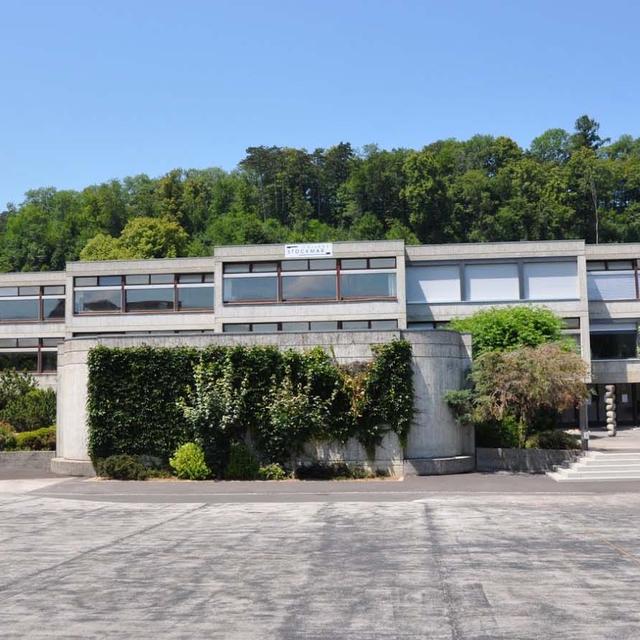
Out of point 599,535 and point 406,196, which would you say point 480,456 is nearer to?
point 599,535

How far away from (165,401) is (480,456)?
1013 cm

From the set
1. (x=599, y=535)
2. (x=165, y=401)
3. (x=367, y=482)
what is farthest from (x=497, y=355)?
(x=599, y=535)

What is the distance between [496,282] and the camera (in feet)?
138

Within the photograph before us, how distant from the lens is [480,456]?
27328mm

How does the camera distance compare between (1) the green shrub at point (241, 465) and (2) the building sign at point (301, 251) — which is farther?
(2) the building sign at point (301, 251)

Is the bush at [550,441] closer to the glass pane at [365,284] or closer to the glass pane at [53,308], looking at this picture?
the glass pane at [365,284]

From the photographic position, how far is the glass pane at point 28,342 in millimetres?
48156

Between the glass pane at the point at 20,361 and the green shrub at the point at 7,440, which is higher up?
the glass pane at the point at 20,361

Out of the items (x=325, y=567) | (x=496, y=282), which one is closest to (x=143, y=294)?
(x=496, y=282)

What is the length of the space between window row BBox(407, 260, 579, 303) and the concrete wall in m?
14.9

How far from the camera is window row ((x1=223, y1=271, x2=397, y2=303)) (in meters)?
41.6

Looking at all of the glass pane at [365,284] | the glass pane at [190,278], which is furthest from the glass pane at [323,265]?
the glass pane at [190,278]

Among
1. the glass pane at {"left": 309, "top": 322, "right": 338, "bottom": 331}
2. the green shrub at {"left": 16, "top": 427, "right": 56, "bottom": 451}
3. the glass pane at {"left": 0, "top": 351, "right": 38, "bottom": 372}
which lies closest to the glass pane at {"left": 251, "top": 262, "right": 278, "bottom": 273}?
the glass pane at {"left": 309, "top": 322, "right": 338, "bottom": 331}

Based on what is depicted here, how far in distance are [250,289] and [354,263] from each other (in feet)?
17.5
